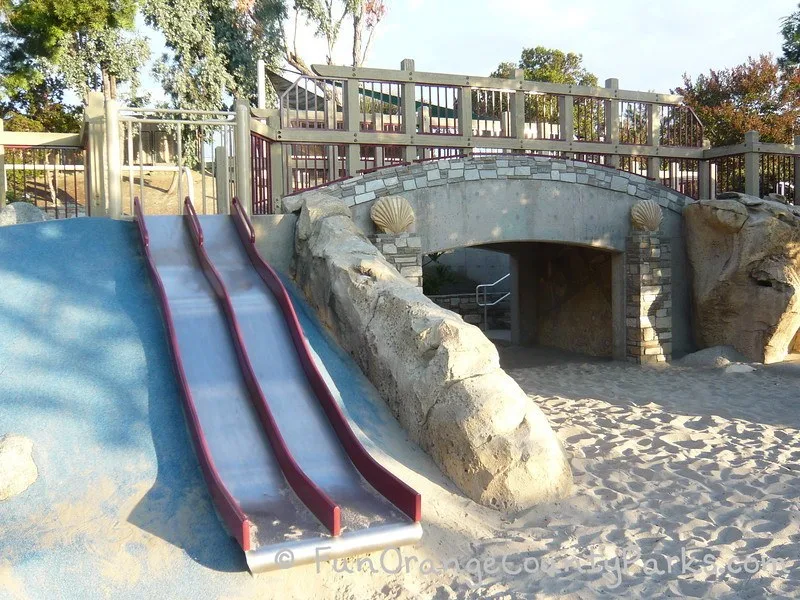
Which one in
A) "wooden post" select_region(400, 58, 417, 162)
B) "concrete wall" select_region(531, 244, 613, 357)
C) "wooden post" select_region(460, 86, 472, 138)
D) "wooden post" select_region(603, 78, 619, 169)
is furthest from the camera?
"concrete wall" select_region(531, 244, 613, 357)

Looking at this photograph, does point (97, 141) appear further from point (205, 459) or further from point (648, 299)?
point (648, 299)

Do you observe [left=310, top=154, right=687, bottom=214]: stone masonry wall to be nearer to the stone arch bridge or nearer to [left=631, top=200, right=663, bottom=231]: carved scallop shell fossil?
the stone arch bridge

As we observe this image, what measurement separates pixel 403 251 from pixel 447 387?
349 centimetres

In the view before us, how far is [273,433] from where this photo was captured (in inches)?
195

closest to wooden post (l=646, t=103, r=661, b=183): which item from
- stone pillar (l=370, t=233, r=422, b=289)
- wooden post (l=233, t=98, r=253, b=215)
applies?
stone pillar (l=370, t=233, r=422, b=289)

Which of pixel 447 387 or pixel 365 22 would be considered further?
pixel 365 22

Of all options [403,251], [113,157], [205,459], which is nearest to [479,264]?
[403,251]

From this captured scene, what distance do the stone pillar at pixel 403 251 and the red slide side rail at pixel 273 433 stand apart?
7.35 ft

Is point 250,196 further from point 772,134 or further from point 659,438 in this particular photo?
point 772,134

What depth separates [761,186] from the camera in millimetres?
13328

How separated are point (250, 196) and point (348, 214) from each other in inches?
49.5

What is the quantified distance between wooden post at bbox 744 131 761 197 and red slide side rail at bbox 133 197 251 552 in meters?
10.4

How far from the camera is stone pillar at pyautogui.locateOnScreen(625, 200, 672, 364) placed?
35.4ft

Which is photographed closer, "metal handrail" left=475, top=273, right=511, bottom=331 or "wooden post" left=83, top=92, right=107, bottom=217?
"wooden post" left=83, top=92, right=107, bottom=217
